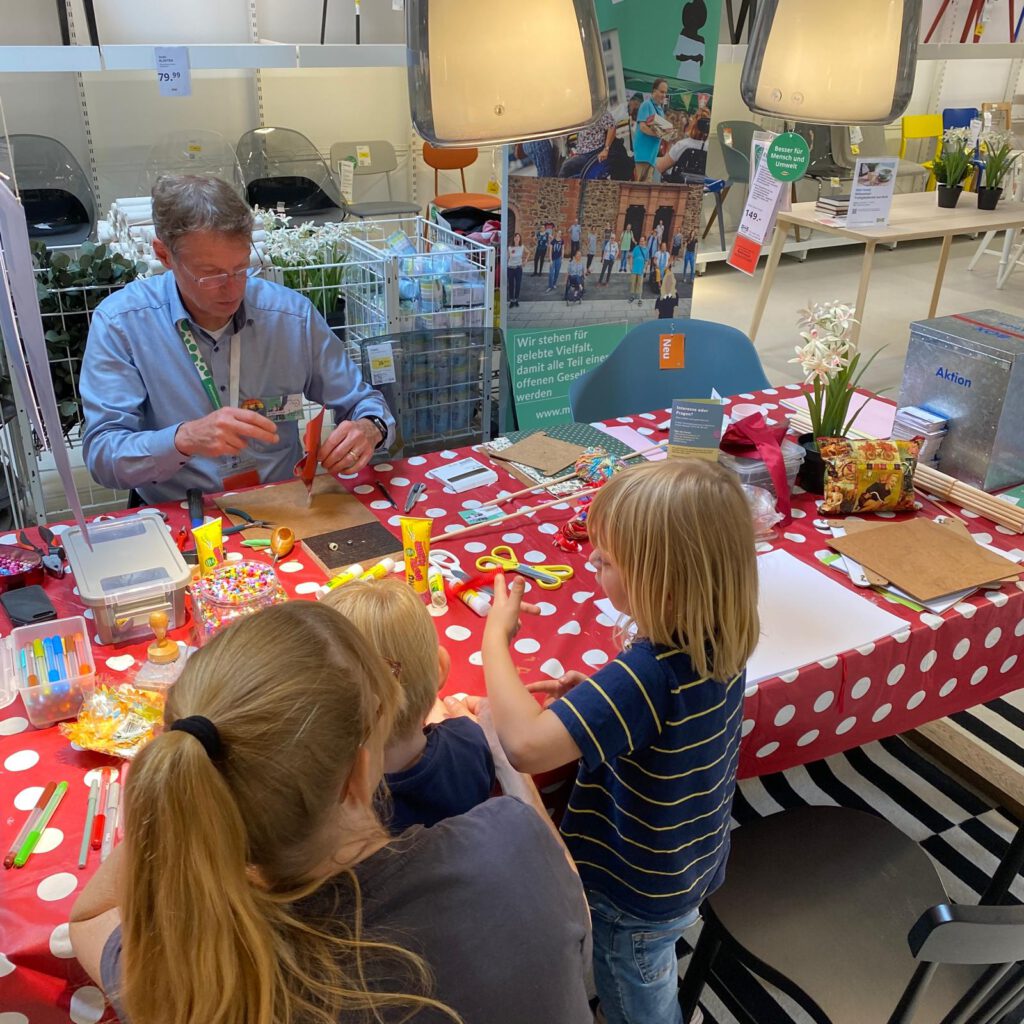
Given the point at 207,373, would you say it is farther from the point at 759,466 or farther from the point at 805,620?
the point at 805,620

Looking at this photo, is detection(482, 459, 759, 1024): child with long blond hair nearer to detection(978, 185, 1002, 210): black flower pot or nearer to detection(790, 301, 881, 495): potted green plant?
detection(790, 301, 881, 495): potted green plant

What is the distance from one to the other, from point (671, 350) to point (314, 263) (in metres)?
1.22

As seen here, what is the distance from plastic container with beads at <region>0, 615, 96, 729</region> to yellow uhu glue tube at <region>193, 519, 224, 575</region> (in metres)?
0.23

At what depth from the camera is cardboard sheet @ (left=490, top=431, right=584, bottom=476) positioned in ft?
7.36

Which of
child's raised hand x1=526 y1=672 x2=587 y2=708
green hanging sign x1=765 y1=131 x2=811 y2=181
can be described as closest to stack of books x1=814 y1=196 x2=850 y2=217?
green hanging sign x1=765 y1=131 x2=811 y2=181

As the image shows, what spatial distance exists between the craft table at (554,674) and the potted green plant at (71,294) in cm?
138

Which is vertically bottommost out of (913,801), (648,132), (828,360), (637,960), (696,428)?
(913,801)

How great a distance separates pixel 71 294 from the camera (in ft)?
10.1

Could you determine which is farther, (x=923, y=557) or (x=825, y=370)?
(x=825, y=370)

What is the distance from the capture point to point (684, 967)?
75.7 inches

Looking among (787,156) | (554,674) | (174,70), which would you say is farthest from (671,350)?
(174,70)

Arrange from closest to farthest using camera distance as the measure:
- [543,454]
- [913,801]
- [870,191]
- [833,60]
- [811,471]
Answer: [833,60]
[811,471]
[543,454]
[913,801]
[870,191]

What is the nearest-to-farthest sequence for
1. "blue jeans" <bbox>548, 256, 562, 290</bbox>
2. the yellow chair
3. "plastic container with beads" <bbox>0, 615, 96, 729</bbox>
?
"plastic container with beads" <bbox>0, 615, 96, 729</bbox>
"blue jeans" <bbox>548, 256, 562, 290</bbox>
the yellow chair

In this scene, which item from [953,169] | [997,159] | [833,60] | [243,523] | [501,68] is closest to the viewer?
[501,68]
